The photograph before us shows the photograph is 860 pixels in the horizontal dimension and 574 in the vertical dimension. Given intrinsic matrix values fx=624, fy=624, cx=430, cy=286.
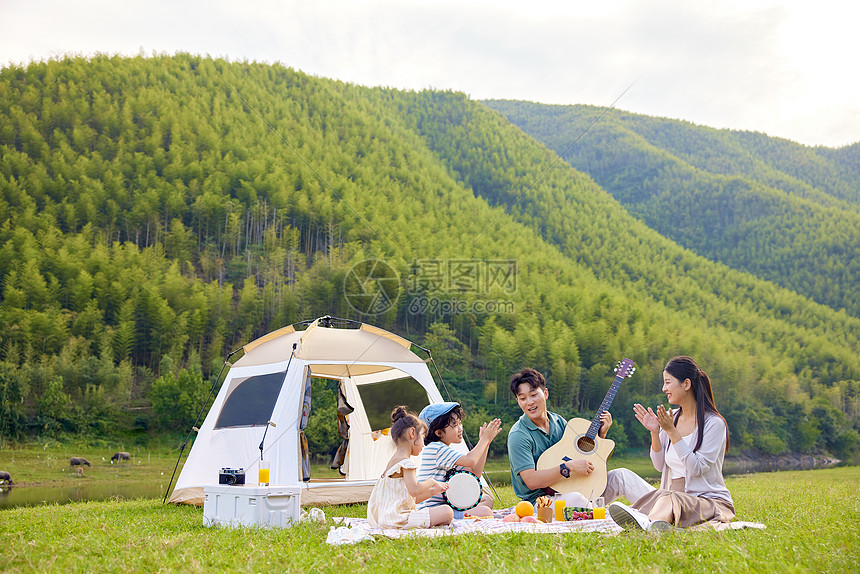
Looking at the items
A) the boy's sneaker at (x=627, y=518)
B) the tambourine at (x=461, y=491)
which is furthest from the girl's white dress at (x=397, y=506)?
the boy's sneaker at (x=627, y=518)

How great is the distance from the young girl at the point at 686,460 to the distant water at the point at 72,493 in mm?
8336

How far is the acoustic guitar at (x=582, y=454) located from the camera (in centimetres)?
447

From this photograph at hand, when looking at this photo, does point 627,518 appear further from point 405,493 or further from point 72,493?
point 72,493

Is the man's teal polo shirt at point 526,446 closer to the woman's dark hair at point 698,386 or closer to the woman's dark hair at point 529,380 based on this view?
the woman's dark hair at point 529,380

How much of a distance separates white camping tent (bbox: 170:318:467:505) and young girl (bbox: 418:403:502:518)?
3.01 m

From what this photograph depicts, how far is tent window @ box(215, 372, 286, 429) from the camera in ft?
24.1

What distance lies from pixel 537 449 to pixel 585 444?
354 mm

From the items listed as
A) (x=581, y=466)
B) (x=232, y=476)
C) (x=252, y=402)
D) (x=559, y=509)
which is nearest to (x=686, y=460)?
(x=581, y=466)

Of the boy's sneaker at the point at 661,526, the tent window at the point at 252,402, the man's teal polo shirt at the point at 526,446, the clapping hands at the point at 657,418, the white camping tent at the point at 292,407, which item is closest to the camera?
the boy's sneaker at the point at 661,526

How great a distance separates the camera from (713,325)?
46688mm

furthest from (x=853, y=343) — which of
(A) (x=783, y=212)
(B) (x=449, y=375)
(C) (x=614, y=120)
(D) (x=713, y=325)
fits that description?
(C) (x=614, y=120)

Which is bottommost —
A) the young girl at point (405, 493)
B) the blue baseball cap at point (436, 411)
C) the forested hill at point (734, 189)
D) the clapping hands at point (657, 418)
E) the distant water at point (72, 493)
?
the distant water at point (72, 493)

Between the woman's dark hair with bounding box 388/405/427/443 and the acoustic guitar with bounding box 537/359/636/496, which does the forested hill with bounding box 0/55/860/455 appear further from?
the acoustic guitar with bounding box 537/359/636/496

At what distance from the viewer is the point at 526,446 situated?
459cm
